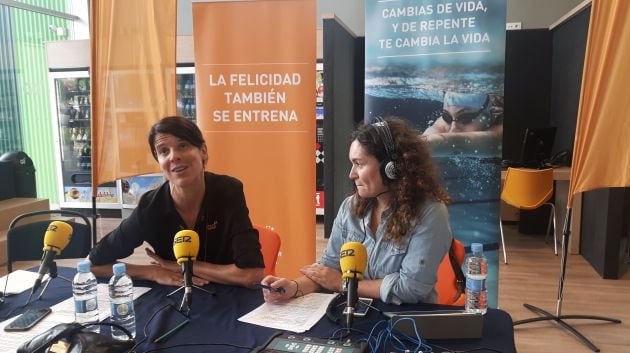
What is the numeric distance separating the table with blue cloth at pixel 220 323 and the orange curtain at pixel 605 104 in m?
1.50

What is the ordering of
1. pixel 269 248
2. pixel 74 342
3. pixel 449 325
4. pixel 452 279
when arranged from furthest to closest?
pixel 269 248 → pixel 452 279 → pixel 449 325 → pixel 74 342

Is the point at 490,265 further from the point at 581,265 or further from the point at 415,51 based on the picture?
the point at 581,265

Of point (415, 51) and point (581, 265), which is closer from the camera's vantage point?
point (415, 51)

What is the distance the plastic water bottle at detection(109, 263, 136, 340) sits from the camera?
1439 mm

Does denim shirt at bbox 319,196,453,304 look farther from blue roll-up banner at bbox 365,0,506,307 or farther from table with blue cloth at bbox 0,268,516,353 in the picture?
blue roll-up banner at bbox 365,0,506,307

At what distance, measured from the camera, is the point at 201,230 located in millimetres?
1995

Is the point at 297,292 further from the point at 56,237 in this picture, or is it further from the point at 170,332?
the point at 56,237

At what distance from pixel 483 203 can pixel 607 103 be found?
895 mm

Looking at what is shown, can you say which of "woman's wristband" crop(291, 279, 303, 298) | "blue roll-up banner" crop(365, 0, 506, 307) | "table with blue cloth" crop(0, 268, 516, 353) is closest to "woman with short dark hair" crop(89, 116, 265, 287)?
"table with blue cloth" crop(0, 268, 516, 353)

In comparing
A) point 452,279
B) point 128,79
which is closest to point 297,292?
point 452,279

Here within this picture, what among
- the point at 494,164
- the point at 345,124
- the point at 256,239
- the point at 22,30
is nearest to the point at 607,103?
the point at 494,164

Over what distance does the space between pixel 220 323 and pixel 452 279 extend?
37.6 inches

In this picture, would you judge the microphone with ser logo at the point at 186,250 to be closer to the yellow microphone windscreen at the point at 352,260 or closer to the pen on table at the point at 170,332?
the pen on table at the point at 170,332

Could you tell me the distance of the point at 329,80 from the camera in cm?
432
